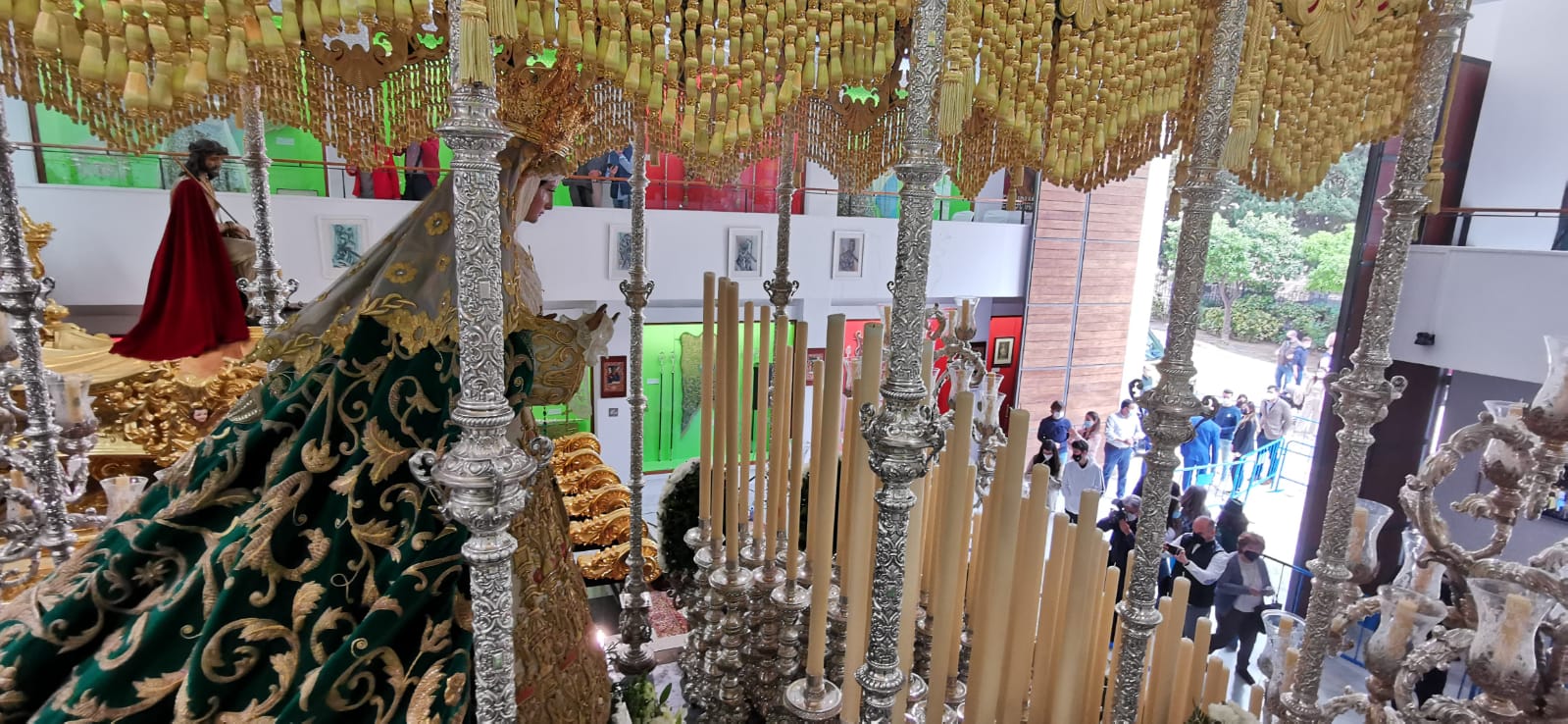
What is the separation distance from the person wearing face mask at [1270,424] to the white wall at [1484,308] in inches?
70.5

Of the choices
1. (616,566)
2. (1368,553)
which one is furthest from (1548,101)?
(616,566)

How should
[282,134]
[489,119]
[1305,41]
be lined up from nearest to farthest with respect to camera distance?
[489,119]
[1305,41]
[282,134]

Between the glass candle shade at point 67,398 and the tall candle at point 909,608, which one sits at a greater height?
the glass candle shade at point 67,398

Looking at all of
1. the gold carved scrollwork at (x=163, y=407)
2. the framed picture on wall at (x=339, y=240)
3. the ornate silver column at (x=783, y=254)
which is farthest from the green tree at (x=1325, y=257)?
the gold carved scrollwork at (x=163, y=407)

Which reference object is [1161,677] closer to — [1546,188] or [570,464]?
[570,464]

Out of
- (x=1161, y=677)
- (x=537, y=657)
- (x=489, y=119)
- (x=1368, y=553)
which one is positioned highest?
(x=489, y=119)

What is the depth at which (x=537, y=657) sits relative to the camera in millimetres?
1683

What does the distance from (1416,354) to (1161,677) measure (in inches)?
169

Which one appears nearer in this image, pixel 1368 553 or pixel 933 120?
pixel 933 120

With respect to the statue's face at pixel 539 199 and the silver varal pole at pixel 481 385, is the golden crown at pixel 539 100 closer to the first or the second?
the statue's face at pixel 539 199

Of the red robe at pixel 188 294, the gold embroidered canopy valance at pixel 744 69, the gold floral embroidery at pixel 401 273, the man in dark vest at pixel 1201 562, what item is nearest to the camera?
the gold embroidered canopy valance at pixel 744 69

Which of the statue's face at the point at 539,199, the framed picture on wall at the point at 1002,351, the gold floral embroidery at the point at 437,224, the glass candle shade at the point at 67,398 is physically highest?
the statue's face at the point at 539,199

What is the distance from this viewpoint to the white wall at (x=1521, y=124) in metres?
4.72

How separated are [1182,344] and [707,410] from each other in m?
1.50
